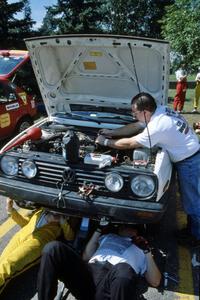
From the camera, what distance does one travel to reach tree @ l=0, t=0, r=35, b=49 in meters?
→ 19.4

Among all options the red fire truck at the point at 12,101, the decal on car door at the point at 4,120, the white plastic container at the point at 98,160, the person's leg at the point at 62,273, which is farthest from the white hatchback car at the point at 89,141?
the red fire truck at the point at 12,101

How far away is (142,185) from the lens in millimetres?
3791

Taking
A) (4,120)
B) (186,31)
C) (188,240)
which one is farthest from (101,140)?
(186,31)

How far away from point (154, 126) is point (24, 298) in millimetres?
2080

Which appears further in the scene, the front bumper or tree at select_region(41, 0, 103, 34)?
tree at select_region(41, 0, 103, 34)

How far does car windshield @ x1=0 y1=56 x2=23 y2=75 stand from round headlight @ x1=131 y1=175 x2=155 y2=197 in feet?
20.6

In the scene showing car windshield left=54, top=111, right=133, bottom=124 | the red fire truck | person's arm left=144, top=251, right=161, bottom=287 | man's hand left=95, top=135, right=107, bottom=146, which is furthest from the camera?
the red fire truck

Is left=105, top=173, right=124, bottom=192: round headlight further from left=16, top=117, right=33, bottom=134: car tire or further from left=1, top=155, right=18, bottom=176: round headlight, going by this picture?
left=16, top=117, right=33, bottom=134: car tire

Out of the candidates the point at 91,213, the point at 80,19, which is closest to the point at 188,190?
the point at 91,213

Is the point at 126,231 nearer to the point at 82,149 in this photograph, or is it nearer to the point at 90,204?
the point at 90,204

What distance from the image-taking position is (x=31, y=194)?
4070 mm

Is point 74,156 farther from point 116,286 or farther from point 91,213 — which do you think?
point 116,286

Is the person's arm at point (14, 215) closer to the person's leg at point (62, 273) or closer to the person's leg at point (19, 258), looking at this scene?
the person's leg at point (19, 258)

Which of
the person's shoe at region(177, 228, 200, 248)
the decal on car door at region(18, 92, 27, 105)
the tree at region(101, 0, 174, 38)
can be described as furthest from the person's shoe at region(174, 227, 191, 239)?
the tree at region(101, 0, 174, 38)
